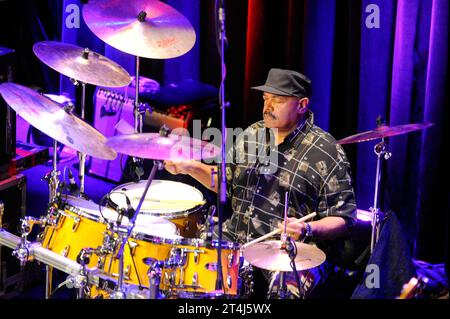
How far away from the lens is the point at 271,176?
386 cm

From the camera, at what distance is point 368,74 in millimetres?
4473

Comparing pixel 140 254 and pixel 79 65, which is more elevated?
pixel 79 65

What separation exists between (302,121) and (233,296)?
3.51 ft

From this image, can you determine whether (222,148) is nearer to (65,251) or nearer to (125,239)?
(125,239)

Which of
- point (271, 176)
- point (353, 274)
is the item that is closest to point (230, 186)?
point (271, 176)

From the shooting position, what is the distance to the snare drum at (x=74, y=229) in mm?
3416

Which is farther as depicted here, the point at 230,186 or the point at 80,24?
the point at 80,24

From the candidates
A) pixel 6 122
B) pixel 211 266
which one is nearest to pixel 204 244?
pixel 211 266

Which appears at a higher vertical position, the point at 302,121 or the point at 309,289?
the point at 302,121

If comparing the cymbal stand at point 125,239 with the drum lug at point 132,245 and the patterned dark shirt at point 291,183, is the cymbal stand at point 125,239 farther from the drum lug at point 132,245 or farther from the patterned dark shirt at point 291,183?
the patterned dark shirt at point 291,183

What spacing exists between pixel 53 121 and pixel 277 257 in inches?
44.2
